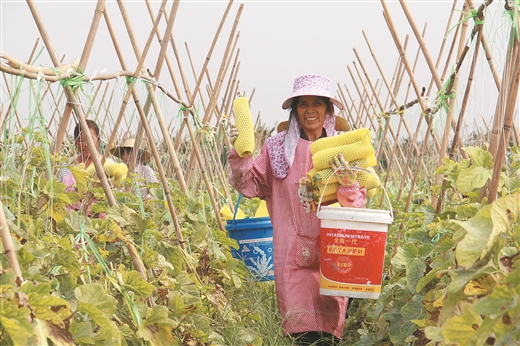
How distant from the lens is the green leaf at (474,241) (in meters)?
1.10

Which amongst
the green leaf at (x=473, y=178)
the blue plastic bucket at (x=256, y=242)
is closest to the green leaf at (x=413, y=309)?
the green leaf at (x=473, y=178)

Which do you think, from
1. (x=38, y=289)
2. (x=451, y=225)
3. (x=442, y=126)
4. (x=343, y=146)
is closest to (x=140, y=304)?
(x=38, y=289)

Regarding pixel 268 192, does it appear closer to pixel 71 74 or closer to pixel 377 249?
pixel 377 249

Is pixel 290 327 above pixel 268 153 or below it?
below

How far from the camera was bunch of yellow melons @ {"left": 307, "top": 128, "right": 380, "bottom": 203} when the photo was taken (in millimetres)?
2291

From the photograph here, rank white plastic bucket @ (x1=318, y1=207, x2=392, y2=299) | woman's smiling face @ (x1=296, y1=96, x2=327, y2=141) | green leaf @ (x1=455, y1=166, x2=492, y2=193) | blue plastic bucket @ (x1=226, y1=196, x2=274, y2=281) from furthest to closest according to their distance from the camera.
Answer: blue plastic bucket @ (x1=226, y1=196, x2=274, y2=281) < woman's smiling face @ (x1=296, y1=96, x2=327, y2=141) < white plastic bucket @ (x1=318, y1=207, x2=392, y2=299) < green leaf @ (x1=455, y1=166, x2=492, y2=193)

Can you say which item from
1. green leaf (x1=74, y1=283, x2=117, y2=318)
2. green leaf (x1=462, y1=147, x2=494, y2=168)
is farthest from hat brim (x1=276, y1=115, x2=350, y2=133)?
green leaf (x1=74, y1=283, x2=117, y2=318)

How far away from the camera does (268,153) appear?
108 inches

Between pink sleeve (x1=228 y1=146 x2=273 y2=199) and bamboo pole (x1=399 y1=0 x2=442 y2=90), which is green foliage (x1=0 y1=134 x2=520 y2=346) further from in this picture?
bamboo pole (x1=399 y1=0 x2=442 y2=90)

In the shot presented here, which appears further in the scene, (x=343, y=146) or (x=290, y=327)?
(x=290, y=327)

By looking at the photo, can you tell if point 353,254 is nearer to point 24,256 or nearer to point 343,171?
point 343,171

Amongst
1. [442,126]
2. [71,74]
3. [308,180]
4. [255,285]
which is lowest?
[255,285]

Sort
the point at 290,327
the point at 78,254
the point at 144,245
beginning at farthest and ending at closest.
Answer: the point at 290,327, the point at 144,245, the point at 78,254

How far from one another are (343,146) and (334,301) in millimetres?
637
